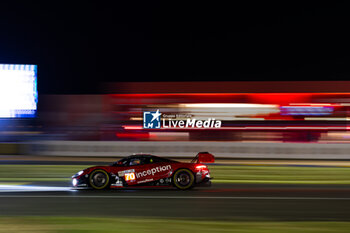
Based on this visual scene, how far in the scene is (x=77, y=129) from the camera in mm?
30469

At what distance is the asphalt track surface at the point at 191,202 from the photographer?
881cm

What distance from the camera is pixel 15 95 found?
38.7m

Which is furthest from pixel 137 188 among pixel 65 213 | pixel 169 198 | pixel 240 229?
pixel 240 229

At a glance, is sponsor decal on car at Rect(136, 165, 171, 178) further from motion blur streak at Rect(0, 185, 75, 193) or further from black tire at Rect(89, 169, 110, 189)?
motion blur streak at Rect(0, 185, 75, 193)

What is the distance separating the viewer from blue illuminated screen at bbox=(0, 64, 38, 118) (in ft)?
126

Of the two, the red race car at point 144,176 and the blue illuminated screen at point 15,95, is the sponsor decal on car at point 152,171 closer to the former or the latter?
the red race car at point 144,176

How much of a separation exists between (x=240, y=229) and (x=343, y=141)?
840 inches

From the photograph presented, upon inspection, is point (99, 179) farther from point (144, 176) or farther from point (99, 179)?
point (144, 176)

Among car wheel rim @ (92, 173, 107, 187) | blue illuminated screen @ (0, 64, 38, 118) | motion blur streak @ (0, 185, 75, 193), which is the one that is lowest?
motion blur streak @ (0, 185, 75, 193)

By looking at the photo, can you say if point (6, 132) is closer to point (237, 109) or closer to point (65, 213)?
point (237, 109)

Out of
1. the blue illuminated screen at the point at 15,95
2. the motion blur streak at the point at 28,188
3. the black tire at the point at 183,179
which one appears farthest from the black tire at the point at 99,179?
the blue illuminated screen at the point at 15,95

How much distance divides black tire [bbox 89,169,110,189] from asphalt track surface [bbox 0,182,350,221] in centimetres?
27

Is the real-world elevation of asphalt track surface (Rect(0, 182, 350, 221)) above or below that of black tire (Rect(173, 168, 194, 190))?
below

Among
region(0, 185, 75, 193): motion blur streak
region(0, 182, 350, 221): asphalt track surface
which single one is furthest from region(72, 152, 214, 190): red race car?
region(0, 185, 75, 193): motion blur streak
